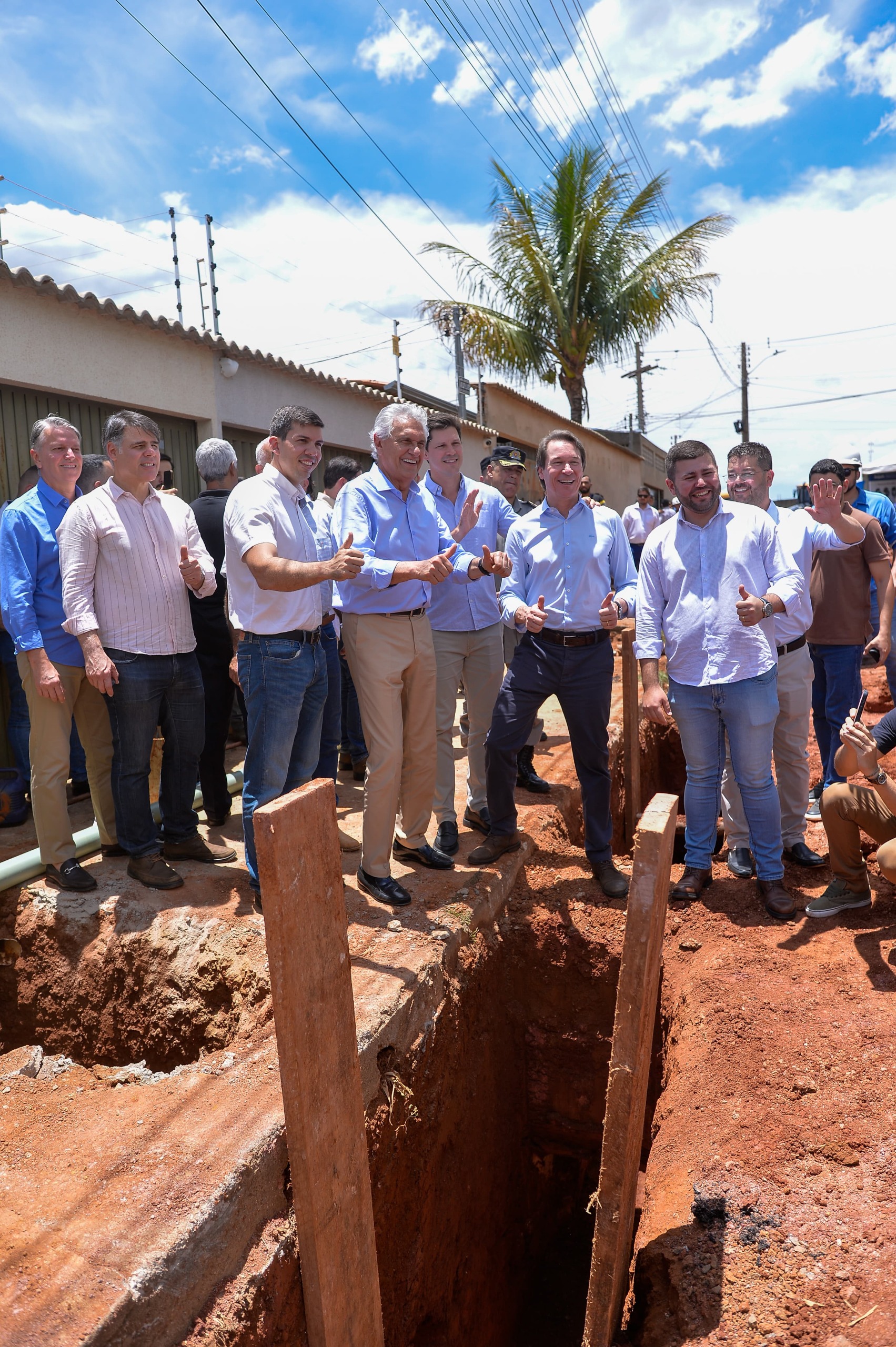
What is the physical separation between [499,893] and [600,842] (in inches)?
23.0

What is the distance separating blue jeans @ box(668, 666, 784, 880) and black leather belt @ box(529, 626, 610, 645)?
446 mm

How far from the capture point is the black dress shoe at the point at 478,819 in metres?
5.14

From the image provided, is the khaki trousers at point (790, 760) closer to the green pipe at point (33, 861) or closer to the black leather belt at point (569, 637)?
the black leather belt at point (569, 637)

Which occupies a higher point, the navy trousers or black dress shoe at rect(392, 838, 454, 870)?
the navy trousers

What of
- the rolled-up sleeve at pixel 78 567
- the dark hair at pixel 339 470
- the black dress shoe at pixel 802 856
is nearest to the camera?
the rolled-up sleeve at pixel 78 567

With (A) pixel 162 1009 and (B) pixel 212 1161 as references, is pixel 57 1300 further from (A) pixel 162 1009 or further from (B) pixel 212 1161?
(A) pixel 162 1009

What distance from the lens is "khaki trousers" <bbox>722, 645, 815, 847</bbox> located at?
480 centimetres

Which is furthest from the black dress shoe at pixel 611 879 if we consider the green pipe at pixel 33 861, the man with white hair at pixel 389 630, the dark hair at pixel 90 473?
the dark hair at pixel 90 473

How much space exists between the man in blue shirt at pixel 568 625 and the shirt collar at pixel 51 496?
2204mm

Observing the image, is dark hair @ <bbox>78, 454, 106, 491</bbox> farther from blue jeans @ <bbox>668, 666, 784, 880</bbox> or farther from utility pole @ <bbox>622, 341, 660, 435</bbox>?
utility pole @ <bbox>622, 341, 660, 435</bbox>

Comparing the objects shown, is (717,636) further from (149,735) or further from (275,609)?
(149,735)

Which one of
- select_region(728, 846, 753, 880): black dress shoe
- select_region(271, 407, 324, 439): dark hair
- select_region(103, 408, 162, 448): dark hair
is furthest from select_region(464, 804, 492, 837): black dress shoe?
select_region(103, 408, 162, 448): dark hair

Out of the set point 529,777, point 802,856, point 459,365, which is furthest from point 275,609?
point 459,365

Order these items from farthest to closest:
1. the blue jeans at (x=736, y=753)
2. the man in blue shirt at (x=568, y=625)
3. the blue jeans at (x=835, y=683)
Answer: the blue jeans at (x=835, y=683)
the man in blue shirt at (x=568, y=625)
the blue jeans at (x=736, y=753)
